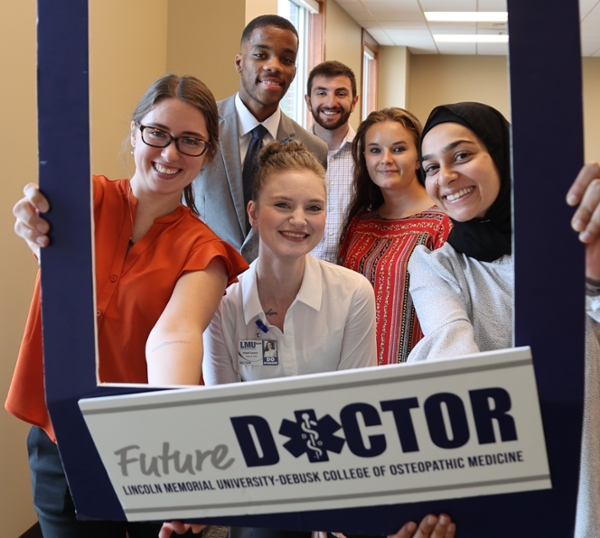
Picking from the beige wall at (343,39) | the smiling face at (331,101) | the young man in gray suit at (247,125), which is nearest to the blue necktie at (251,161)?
the young man in gray suit at (247,125)

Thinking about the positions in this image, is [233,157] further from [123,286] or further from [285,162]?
[123,286]

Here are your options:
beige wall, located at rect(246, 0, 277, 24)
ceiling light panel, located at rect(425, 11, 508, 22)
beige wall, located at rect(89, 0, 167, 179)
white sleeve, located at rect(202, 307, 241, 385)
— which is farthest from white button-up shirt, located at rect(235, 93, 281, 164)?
ceiling light panel, located at rect(425, 11, 508, 22)

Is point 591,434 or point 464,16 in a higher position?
point 464,16

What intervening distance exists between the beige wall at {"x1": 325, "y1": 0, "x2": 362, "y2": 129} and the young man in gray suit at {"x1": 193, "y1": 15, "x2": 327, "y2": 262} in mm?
4609

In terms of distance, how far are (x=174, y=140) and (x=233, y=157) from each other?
78 centimetres

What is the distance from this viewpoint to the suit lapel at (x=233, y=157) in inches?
73.9

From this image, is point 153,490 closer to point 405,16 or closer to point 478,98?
point 405,16

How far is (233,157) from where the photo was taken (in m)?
1.92

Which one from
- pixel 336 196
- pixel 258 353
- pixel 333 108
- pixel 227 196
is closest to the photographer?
pixel 258 353

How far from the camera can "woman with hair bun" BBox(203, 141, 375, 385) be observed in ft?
4.30

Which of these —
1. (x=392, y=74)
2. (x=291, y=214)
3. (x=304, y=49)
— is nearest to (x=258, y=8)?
(x=291, y=214)

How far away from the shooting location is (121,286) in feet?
3.50

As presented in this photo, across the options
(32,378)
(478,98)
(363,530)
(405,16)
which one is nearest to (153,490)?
(363,530)

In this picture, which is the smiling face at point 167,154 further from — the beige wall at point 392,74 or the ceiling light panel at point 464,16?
the beige wall at point 392,74
